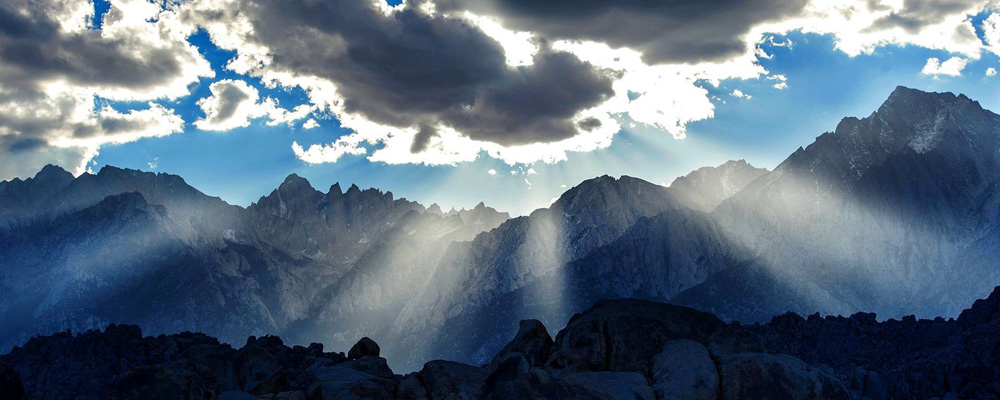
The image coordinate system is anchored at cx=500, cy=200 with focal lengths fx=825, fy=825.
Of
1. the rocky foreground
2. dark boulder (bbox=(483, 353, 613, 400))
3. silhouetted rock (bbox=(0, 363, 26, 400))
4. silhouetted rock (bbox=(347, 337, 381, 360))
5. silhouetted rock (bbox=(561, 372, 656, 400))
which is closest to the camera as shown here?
dark boulder (bbox=(483, 353, 613, 400))

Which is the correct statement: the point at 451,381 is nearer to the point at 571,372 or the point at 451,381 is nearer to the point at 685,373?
the point at 571,372

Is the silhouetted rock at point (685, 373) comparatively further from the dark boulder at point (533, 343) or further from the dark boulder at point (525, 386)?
the dark boulder at point (533, 343)

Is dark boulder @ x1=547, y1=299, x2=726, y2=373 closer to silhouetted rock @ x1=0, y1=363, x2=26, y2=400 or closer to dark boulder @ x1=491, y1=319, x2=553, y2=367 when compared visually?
dark boulder @ x1=491, y1=319, x2=553, y2=367

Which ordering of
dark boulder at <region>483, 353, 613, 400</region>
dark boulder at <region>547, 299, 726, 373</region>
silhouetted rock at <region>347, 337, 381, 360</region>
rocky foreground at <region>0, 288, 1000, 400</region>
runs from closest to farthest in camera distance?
dark boulder at <region>483, 353, 613, 400</region>
rocky foreground at <region>0, 288, 1000, 400</region>
dark boulder at <region>547, 299, 726, 373</region>
silhouetted rock at <region>347, 337, 381, 360</region>

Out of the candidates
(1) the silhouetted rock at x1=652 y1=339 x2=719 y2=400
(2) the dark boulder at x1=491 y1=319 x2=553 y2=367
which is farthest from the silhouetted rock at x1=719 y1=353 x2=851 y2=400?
(2) the dark boulder at x1=491 y1=319 x2=553 y2=367

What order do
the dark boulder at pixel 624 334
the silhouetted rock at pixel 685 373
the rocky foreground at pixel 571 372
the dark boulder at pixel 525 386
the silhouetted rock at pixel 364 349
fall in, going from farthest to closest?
1. the silhouetted rock at pixel 364 349
2. the dark boulder at pixel 624 334
3. the silhouetted rock at pixel 685 373
4. the rocky foreground at pixel 571 372
5. the dark boulder at pixel 525 386

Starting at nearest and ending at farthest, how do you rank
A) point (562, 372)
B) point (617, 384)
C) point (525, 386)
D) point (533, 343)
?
1. point (525, 386)
2. point (617, 384)
3. point (562, 372)
4. point (533, 343)

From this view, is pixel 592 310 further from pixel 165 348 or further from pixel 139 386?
pixel 165 348

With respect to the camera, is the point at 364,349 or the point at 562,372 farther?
the point at 364,349

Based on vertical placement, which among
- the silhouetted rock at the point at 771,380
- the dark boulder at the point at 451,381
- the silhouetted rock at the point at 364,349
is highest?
the silhouetted rock at the point at 364,349

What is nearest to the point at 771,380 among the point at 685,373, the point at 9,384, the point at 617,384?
the point at 685,373

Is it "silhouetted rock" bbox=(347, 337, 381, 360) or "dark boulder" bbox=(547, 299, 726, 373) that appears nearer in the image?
"dark boulder" bbox=(547, 299, 726, 373)

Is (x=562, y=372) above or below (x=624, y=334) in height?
below

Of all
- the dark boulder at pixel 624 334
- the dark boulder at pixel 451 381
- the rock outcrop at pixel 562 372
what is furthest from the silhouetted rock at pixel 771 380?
the dark boulder at pixel 451 381
